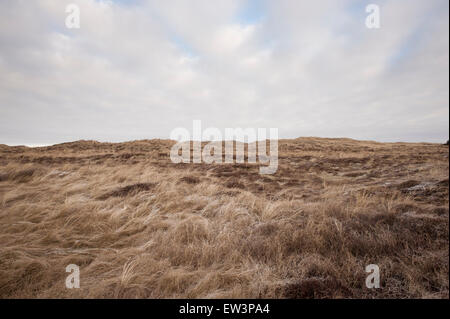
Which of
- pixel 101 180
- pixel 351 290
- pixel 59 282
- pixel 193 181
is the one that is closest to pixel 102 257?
pixel 59 282

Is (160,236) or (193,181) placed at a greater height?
(193,181)

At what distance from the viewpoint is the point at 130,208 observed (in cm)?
533

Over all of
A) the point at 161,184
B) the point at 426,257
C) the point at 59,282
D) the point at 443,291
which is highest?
the point at 161,184

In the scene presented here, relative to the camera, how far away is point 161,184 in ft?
24.5

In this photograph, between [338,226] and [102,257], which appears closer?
[102,257]

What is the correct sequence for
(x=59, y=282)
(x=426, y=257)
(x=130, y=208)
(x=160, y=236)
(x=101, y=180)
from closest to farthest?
(x=426, y=257) < (x=59, y=282) < (x=160, y=236) < (x=130, y=208) < (x=101, y=180)

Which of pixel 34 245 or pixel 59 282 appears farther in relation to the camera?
pixel 34 245

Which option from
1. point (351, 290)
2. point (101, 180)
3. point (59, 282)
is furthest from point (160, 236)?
point (101, 180)

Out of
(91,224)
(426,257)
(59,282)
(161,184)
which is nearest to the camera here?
(426,257)

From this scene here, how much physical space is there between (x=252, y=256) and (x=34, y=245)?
4063 mm

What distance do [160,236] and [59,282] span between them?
1.56 m

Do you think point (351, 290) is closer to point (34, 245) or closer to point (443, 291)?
point (443, 291)

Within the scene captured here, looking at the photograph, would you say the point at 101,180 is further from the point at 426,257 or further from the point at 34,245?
the point at 426,257

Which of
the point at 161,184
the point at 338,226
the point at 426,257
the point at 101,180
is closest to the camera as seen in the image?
the point at 426,257
